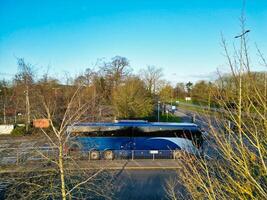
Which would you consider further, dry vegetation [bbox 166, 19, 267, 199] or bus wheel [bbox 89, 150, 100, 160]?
bus wheel [bbox 89, 150, 100, 160]

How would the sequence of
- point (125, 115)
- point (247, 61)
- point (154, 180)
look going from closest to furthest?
point (247, 61) → point (154, 180) → point (125, 115)

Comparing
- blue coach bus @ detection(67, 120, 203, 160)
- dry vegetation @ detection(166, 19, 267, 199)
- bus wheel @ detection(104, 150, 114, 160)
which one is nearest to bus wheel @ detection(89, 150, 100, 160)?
blue coach bus @ detection(67, 120, 203, 160)

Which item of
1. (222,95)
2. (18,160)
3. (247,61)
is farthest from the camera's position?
(18,160)

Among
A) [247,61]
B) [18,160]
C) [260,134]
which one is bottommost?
[18,160]

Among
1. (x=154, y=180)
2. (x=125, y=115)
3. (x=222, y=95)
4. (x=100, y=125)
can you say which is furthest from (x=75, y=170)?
(x=125, y=115)

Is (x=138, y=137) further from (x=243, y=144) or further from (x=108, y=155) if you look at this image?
(x=243, y=144)

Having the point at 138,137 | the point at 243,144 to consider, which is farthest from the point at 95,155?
the point at 243,144

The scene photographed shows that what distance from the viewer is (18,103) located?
109 ft

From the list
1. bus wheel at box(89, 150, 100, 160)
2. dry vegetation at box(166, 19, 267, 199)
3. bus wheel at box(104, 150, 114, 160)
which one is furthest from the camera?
bus wheel at box(104, 150, 114, 160)

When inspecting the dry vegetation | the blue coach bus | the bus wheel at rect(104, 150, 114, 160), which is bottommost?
the bus wheel at rect(104, 150, 114, 160)

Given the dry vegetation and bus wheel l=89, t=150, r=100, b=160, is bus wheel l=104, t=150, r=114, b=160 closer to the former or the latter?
bus wheel l=89, t=150, r=100, b=160

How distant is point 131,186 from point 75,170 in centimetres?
694

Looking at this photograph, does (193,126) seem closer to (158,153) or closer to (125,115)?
(158,153)

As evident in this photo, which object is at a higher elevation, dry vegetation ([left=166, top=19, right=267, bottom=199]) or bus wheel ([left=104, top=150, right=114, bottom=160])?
dry vegetation ([left=166, top=19, right=267, bottom=199])
